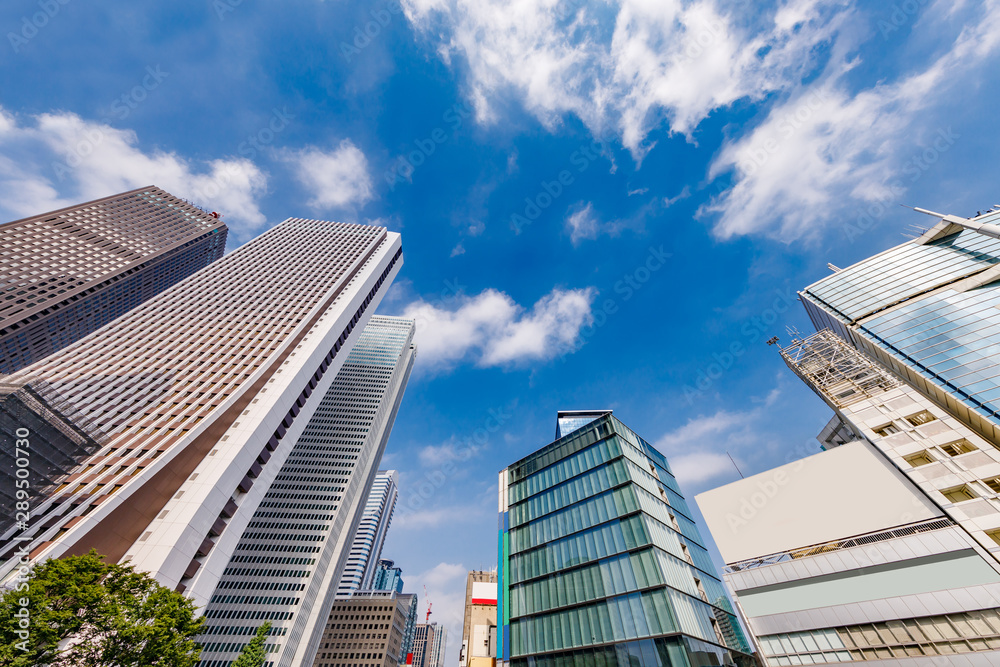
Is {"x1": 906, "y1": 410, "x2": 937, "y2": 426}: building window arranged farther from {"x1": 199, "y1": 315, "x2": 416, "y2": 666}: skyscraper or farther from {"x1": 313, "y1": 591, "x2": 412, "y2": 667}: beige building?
{"x1": 313, "y1": 591, "x2": 412, "y2": 667}: beige building

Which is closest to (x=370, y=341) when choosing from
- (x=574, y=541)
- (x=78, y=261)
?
(x=78, y=261)

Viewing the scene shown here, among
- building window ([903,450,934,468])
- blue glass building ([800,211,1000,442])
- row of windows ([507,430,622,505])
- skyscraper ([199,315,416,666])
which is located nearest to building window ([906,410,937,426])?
blue glass building ([800,211,1000,442])

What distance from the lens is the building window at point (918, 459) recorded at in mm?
30625

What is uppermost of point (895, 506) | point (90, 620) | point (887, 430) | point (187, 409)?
point (187, 409)

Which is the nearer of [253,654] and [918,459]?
[918,459]

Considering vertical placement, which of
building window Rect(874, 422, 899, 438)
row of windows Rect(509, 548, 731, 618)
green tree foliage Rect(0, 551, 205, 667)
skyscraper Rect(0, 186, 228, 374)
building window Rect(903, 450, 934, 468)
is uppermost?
skyscraper Rect(0, 186, 228, 374)

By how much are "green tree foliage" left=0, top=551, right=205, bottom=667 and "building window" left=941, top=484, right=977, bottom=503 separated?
51839 mm

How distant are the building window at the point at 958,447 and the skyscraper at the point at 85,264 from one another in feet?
463

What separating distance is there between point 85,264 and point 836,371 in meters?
159

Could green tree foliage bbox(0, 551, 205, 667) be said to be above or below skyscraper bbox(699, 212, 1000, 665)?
below

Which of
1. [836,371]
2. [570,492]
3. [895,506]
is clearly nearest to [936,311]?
[836,371]

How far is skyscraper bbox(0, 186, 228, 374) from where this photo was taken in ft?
261

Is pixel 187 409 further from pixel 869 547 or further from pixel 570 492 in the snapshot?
pixel 869 547

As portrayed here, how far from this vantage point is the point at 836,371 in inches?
1801
